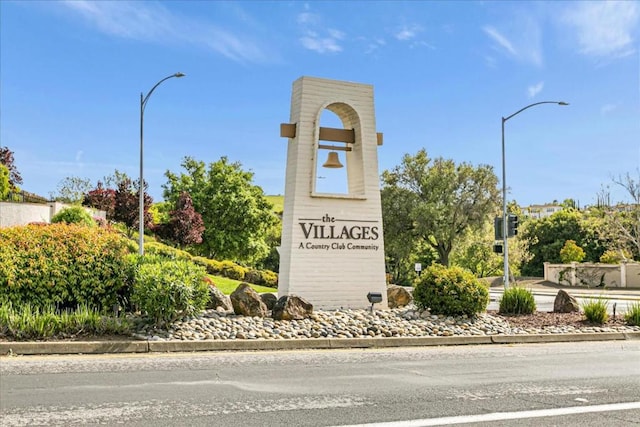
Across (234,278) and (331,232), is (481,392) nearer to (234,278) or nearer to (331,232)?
(331,232)

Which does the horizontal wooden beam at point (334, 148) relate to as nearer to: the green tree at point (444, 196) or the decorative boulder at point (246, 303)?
the decorative boulder at point (246, 303)

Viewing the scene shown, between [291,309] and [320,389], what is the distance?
6201 millimetres

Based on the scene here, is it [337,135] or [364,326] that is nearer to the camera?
[364,326]

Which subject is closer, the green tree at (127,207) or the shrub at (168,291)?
the shrub at (168,291)

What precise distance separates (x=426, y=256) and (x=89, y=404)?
6060 centimetres

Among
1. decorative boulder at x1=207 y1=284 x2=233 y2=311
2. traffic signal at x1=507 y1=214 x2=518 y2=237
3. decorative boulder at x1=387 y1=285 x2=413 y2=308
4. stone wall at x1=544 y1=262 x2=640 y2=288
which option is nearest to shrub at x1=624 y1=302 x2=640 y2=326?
decorative boulder at x1=387 y1=285 x2=413 y2=308

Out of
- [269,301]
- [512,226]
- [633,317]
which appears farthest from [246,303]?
[512,226]

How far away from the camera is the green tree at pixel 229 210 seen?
54062mm

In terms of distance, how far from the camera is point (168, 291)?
12.0m

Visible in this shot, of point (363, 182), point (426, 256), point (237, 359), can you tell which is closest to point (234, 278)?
point (363, 182)

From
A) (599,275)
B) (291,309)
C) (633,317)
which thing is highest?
(599,275)

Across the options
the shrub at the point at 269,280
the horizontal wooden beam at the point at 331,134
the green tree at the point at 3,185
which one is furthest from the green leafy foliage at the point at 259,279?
the horizontal wooden beam at the point at 331,134

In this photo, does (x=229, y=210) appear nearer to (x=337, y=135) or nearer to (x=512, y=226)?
(x=512, y=226)

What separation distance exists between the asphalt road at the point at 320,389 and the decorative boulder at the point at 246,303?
295 centimetres
